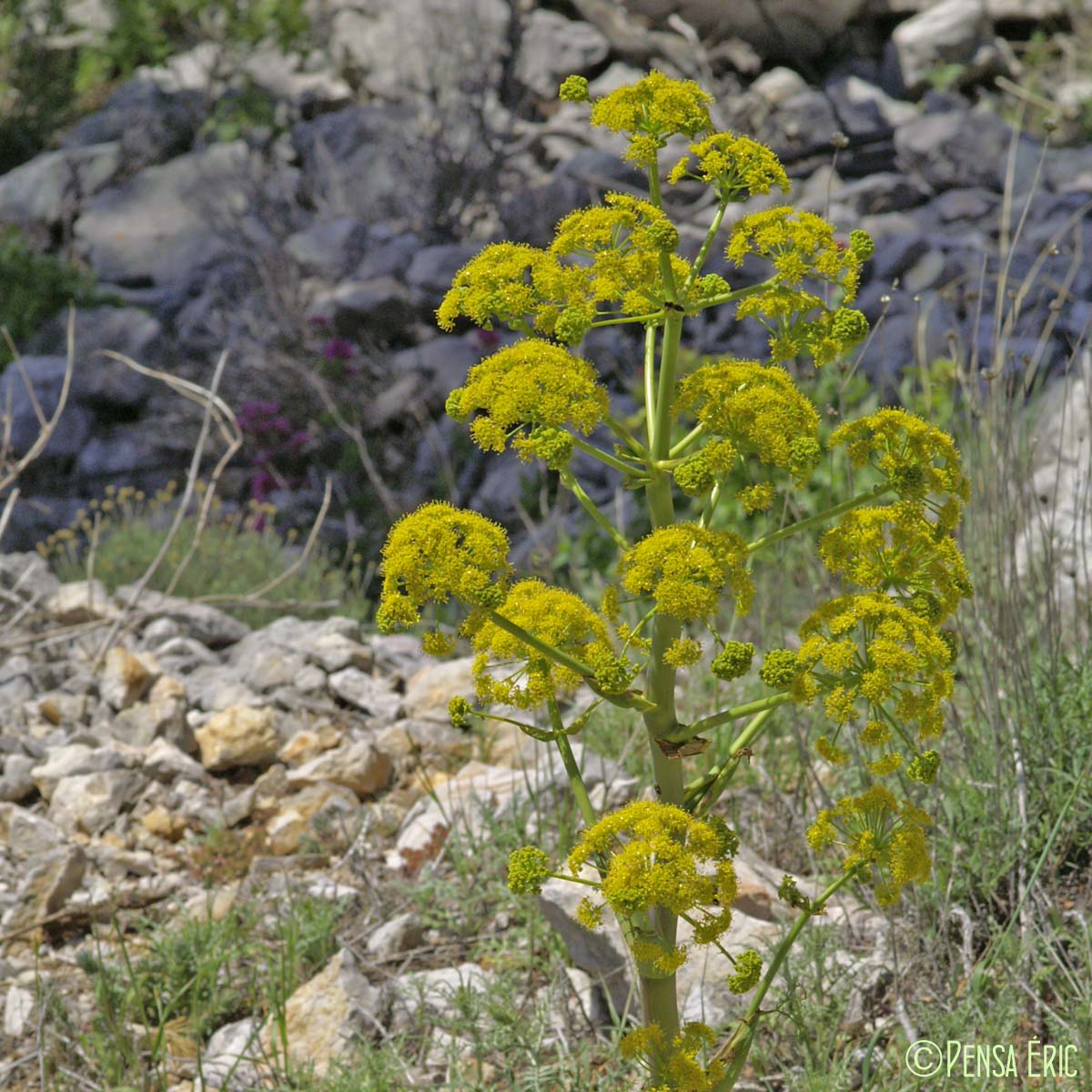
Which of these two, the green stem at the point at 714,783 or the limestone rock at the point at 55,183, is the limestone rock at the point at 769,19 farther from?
the green stem at the point at 714,783

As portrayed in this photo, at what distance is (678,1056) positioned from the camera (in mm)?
1635

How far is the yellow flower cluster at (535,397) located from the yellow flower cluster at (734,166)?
27cm

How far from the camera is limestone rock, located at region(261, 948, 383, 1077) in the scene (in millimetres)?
2494

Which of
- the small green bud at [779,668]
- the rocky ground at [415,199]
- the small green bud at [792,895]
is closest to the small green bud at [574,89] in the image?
the small green bud at [779,668]

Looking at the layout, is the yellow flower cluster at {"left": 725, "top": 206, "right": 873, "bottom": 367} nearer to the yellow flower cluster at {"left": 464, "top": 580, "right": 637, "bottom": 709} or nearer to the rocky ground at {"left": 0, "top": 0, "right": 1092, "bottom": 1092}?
the yellow flower cluster at {"left": 464, "top": 580, "right": 637, "bottom": 709}

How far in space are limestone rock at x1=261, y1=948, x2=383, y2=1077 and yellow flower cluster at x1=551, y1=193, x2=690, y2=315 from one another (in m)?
1.53

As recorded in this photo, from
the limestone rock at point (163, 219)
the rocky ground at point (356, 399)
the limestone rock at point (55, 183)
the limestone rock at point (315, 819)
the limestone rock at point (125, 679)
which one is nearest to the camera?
the rocky ground at point (356, 399)

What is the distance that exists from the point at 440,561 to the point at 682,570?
27cm

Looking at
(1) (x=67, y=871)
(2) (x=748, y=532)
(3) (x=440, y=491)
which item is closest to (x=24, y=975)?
(1) (x=67, y=871)

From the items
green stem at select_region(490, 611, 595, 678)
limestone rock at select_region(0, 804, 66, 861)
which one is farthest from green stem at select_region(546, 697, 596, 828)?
limestone rock at select_region(0, 804, 66, 861)

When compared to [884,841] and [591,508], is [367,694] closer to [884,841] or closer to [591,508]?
[591,508]

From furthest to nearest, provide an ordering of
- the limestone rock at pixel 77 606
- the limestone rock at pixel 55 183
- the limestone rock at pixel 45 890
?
the limestone rock at pixel 55 183 < the limestone rock at pixel 77 606 < the limestone rock at pixel 45 890

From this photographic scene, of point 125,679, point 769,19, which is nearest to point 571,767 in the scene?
point 125,679

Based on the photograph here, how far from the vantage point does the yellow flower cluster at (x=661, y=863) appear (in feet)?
4.73
